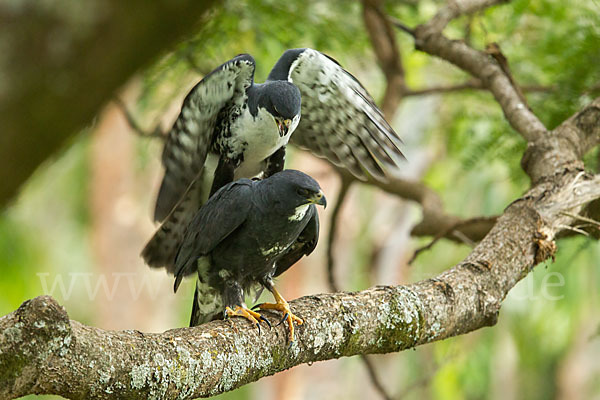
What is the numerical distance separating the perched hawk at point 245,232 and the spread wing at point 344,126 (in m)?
0.83

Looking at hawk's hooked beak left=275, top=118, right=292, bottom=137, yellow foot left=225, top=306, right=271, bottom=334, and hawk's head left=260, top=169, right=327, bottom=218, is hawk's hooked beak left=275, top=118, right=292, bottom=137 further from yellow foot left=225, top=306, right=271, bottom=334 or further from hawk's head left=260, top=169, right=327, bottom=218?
yellow foot left=225, top=306, right=271, bottom=334

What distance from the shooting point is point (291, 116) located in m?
3.06

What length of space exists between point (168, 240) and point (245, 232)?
28.9 inches

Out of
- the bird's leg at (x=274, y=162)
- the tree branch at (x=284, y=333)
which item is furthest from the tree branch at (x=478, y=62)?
the bird's leg at (x=274, y=162)

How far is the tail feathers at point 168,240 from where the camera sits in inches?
136

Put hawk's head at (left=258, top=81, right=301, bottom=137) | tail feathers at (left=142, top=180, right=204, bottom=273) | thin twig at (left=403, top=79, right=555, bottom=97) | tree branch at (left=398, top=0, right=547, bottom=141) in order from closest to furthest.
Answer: hawk's head at (left=258, top=81, right=301, bottom=137) < tail feathers at (left=142, top=180, right=204, bottom=273) < tree branch at (left=398, top=0, right=547, bottom=141) < thin twig at (left=403, top=79, right=555, bottom=97)

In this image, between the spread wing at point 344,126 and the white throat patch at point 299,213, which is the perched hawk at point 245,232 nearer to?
the white throat patch at point 299,213

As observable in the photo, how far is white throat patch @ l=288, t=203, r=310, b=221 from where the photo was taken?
286cm

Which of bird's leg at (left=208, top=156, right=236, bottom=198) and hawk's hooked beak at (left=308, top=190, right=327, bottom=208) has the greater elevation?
bird's leg at (left=208, top=156, right=236, bottom=198)

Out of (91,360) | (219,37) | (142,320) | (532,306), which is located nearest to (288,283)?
(142,320)

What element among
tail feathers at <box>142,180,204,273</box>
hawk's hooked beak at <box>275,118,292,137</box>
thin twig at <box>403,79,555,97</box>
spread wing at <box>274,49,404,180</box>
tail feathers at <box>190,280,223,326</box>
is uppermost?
thin twig at <box>403,79,555,97</box>

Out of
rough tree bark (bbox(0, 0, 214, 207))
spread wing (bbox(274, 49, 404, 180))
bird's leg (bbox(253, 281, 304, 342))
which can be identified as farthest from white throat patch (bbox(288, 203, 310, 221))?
rough tree bark (bbox(0, 0, 214, 207))

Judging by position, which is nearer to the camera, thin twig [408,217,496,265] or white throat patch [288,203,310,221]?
white throat patch [288,203,310,221]

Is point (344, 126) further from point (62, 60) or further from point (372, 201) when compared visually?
point (372, 201)
